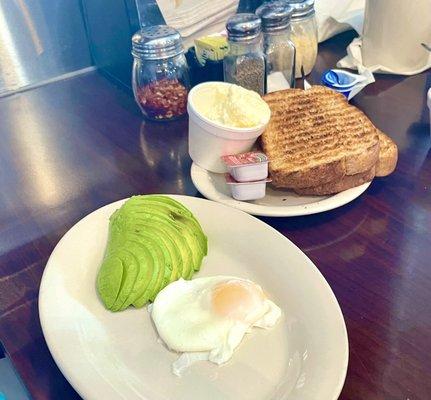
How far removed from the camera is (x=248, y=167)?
86cm

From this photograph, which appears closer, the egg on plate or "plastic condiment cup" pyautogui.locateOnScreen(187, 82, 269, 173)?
the egg on plate

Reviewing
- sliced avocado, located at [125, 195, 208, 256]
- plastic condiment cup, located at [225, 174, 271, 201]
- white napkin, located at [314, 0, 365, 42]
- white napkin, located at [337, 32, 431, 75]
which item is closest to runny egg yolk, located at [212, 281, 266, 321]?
sliced avocado, located at [125, 195, 208, 256]

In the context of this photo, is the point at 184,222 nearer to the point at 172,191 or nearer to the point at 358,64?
the point at 172,191

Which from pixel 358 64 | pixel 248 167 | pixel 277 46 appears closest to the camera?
pixel 248 167

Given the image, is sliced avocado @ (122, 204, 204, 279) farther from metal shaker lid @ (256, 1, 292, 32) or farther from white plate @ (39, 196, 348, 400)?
metal shaker lid @ (256, 1, 292, 32)

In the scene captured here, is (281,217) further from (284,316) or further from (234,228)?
(284,316)

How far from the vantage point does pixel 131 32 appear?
1214mm

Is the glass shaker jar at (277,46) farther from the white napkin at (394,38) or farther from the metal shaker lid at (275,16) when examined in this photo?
the white napkin at (394,38)

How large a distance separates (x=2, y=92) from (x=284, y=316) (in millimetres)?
1042

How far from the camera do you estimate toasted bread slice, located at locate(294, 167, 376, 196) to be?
0.90m

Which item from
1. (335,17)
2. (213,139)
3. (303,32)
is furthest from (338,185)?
(335,17)

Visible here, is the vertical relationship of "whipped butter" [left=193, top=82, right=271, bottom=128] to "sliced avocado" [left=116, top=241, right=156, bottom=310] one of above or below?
above

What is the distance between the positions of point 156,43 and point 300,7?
0.41 m

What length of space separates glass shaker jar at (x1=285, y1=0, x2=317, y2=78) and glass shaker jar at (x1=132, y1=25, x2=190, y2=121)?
308 millimetres
